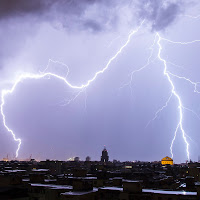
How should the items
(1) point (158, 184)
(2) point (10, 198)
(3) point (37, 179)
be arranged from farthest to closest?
1. (1) point (158, 184)
2. (3) point (37, 179)
3. (2) point (10, 198)

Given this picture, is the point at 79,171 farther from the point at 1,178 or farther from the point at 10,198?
the point at 10,198

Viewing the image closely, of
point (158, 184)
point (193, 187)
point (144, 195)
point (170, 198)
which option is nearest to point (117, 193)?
point (144, 195)

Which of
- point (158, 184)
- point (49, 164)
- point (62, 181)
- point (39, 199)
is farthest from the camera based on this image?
point (49, 164)

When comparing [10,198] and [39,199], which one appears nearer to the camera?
[10,198]

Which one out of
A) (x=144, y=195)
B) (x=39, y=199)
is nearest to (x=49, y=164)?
(x=39, y=199)

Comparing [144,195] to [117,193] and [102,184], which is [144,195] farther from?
[102,184]

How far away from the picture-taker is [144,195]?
20297 millimetres

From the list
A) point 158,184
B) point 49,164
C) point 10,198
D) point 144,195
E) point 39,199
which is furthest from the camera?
point 49,164

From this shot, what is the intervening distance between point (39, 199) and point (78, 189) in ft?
12.8

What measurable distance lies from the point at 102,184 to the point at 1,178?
12.8 m

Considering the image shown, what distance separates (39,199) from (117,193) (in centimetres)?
736

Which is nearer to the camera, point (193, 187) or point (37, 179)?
point (193, 187)

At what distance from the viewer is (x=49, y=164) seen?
80.0 metres

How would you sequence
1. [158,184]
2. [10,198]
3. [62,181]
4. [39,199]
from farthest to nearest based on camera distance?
[158,184] < [62,181] < [39,199] < [10,198]
